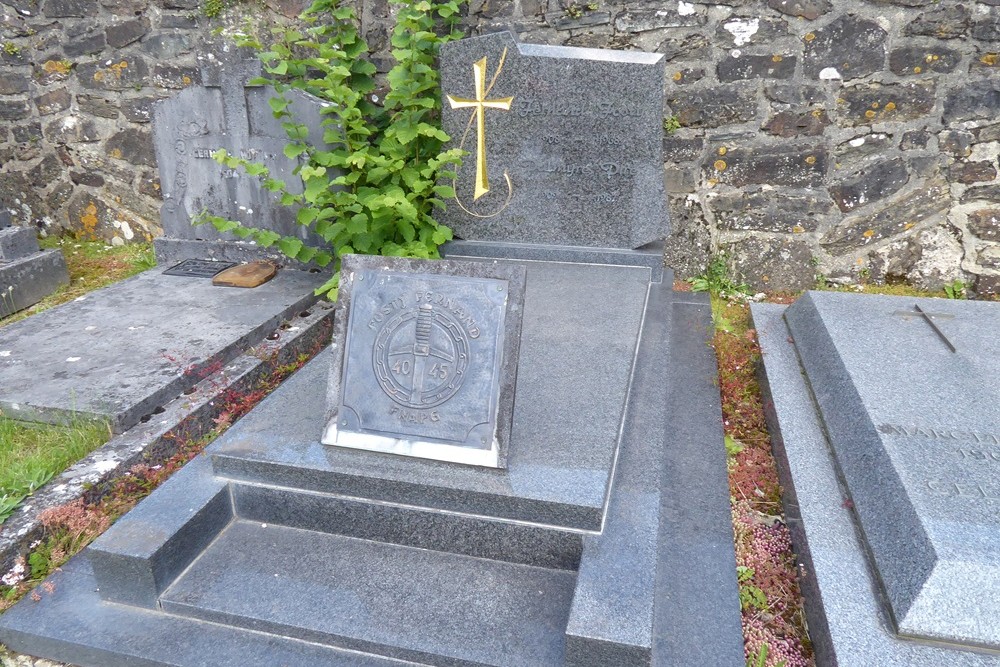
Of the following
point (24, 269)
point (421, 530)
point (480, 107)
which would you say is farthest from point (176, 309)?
point (421, 530)

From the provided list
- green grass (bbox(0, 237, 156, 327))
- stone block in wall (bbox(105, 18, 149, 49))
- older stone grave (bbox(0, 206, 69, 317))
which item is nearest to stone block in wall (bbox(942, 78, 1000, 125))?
green grass (bbox(0, 237, 156, 327))

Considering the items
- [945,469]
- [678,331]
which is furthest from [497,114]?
[945,469]

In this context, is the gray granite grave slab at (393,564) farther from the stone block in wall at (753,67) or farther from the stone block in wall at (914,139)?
the stone block in wall at (914,139)

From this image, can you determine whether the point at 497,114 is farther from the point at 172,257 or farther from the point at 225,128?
the point at 172,257

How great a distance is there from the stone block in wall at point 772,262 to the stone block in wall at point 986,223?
0.89 meters

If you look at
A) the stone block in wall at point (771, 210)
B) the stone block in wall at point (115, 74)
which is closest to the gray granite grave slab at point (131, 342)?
the stone block in wall at point (115, 74)

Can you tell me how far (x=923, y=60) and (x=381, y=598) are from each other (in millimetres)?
3976

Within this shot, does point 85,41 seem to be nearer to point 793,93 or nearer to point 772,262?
point 793,93

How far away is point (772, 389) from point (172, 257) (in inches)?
141

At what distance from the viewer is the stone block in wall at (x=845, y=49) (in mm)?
3773

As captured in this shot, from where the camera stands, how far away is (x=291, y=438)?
218cm

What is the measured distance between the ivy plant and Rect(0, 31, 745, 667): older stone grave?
1.34 metres

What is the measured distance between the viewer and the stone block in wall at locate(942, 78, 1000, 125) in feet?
12.3

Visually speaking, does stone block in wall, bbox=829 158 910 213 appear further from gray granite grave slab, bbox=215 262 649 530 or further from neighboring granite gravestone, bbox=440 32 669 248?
gray granite grave slab, bbox=215 262 649 530
